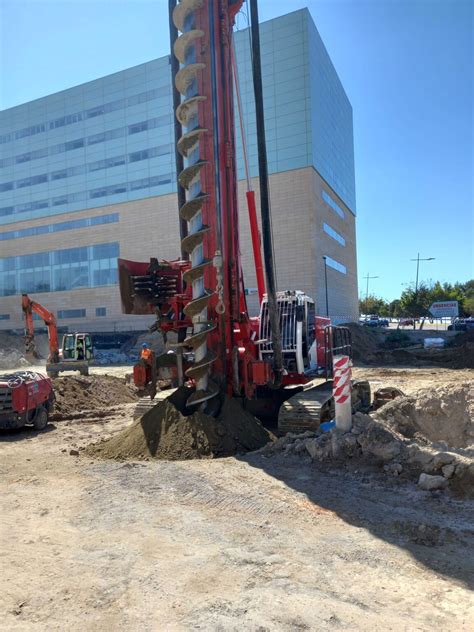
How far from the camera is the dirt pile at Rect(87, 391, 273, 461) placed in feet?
24.9

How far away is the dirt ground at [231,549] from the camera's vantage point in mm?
3422

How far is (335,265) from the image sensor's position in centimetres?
5338

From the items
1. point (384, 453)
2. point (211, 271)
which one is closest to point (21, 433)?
point (211, 271)

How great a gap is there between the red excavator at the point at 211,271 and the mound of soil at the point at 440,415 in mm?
1311

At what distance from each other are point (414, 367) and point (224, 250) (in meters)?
20.8

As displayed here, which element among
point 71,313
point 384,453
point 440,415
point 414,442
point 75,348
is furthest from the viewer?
point 71,313

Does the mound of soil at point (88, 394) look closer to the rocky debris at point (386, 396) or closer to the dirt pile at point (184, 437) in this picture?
the dirt pile at point (184, 437)

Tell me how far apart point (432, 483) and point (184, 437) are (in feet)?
11.8

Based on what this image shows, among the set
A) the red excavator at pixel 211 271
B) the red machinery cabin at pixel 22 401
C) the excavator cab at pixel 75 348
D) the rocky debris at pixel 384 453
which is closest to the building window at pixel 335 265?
the excavator cab at pixel 75 348

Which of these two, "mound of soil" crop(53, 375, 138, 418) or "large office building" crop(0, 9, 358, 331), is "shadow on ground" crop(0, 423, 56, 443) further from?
"large office building" crop(0, 9, 358, 331)

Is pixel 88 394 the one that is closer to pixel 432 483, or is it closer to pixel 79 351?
pixel 79 351

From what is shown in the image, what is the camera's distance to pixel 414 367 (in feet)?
87.4

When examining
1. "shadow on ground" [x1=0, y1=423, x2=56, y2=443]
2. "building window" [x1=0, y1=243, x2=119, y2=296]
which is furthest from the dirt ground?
"building window" [x1=0, y1=243, x2=119, y2=296]

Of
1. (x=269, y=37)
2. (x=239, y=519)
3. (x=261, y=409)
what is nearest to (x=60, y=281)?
(x=269, y=37)
